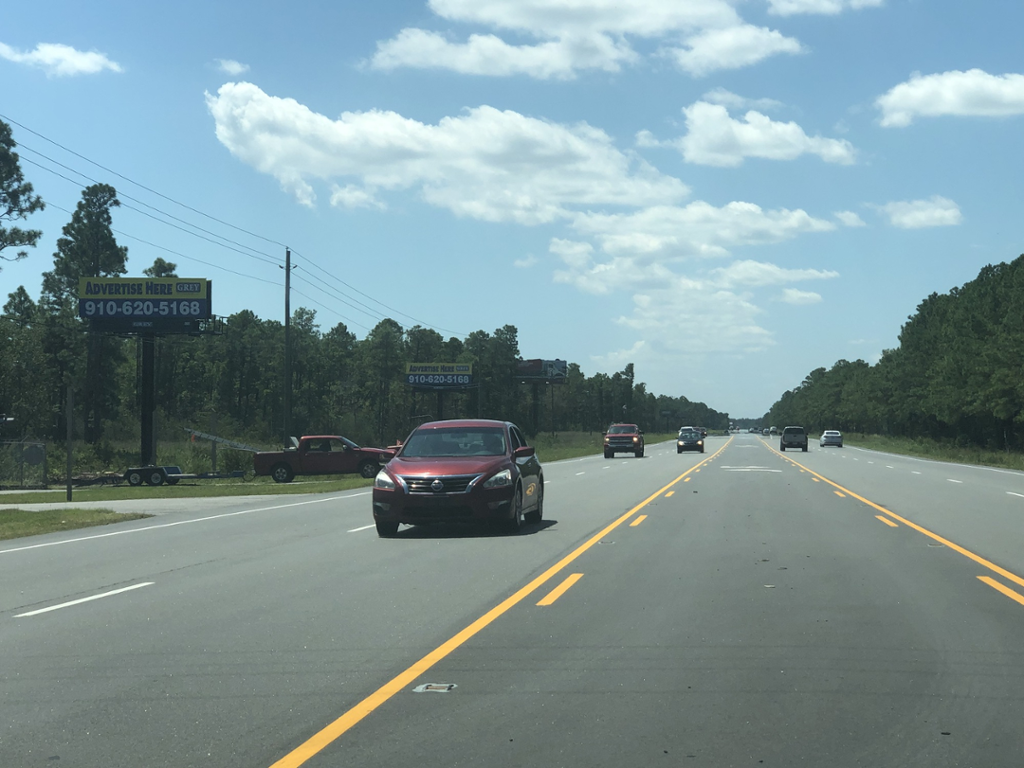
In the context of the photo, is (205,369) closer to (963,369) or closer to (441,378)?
(441,378)

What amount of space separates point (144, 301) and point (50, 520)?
115 ft

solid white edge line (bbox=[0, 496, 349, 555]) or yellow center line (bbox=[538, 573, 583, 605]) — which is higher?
yellow center line (bbox=[538, 573, 583, 605])

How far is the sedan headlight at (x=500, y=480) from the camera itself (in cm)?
1548

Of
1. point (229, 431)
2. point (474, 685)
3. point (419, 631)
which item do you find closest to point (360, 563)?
point (419, 631)

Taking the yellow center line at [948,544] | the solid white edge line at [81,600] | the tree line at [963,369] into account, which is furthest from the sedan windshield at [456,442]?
the tree line at [963,369]

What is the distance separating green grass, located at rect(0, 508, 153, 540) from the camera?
18.9 m

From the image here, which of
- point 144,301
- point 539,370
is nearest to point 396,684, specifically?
point 144,301

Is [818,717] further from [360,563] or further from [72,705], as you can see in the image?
[360,563]

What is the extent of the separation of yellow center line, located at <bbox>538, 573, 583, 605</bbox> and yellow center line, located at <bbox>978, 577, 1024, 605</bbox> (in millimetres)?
4242

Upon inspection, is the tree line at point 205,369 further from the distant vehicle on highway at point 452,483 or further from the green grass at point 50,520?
the distant vehicle on highway at point 452,483

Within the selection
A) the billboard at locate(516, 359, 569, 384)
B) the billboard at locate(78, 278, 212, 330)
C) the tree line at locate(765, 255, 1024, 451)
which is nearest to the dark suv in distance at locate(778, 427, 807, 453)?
the tree line at locate(765, 255, 1024, 451)

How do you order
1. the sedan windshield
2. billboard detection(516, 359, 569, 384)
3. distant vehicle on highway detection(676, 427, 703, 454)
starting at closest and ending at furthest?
1. the sedan windshield
2. distant vehicle on highway detection(676, 427, 703, 454)
3. billboard detection(516, 359, 569, 384)

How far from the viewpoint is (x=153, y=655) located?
7.75 m

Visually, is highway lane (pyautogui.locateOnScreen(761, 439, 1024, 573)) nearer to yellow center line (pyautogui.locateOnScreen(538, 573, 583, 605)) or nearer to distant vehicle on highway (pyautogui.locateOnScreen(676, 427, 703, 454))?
yellow center line (pyautogui.locateOnScreen(538, 573, 583, 605))
